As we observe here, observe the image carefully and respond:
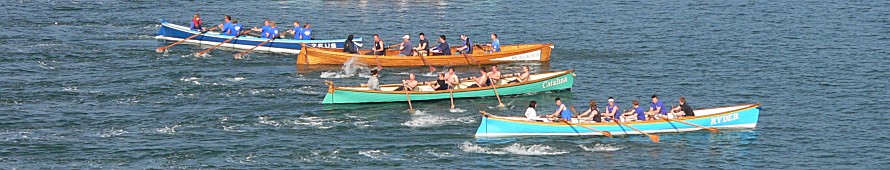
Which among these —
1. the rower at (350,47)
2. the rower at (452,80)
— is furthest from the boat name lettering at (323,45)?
the rower at (452,80)

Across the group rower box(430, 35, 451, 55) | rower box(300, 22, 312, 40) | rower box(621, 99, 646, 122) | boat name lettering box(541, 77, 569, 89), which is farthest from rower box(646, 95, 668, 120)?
rower box(300, 22, 312, 40)

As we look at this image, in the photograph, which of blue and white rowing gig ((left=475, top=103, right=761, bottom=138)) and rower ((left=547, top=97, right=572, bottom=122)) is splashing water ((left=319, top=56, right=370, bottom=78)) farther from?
blue and white rowing gig ((left=475, top=103, right=761, bottom=138))

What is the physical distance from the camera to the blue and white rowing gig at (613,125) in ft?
192

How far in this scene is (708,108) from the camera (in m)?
63.3

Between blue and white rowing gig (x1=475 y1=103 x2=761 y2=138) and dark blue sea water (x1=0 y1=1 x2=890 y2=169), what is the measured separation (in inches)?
17.0

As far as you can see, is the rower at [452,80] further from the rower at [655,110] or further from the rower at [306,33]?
the rower at [306,33]

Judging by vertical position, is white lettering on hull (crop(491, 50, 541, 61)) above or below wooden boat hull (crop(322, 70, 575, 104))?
above

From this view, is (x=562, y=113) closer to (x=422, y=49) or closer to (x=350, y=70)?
(x=350, y=70)

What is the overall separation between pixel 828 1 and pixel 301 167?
61.4 meters

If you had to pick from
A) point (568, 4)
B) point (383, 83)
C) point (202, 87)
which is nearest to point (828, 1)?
point (568, 4)

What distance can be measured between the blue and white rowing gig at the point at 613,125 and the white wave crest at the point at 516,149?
1.07 metres

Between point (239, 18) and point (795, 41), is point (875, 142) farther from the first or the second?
point (239, 18)

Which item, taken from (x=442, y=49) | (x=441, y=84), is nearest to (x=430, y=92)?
(x=441, y=84)

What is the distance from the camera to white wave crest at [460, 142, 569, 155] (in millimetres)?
56906
